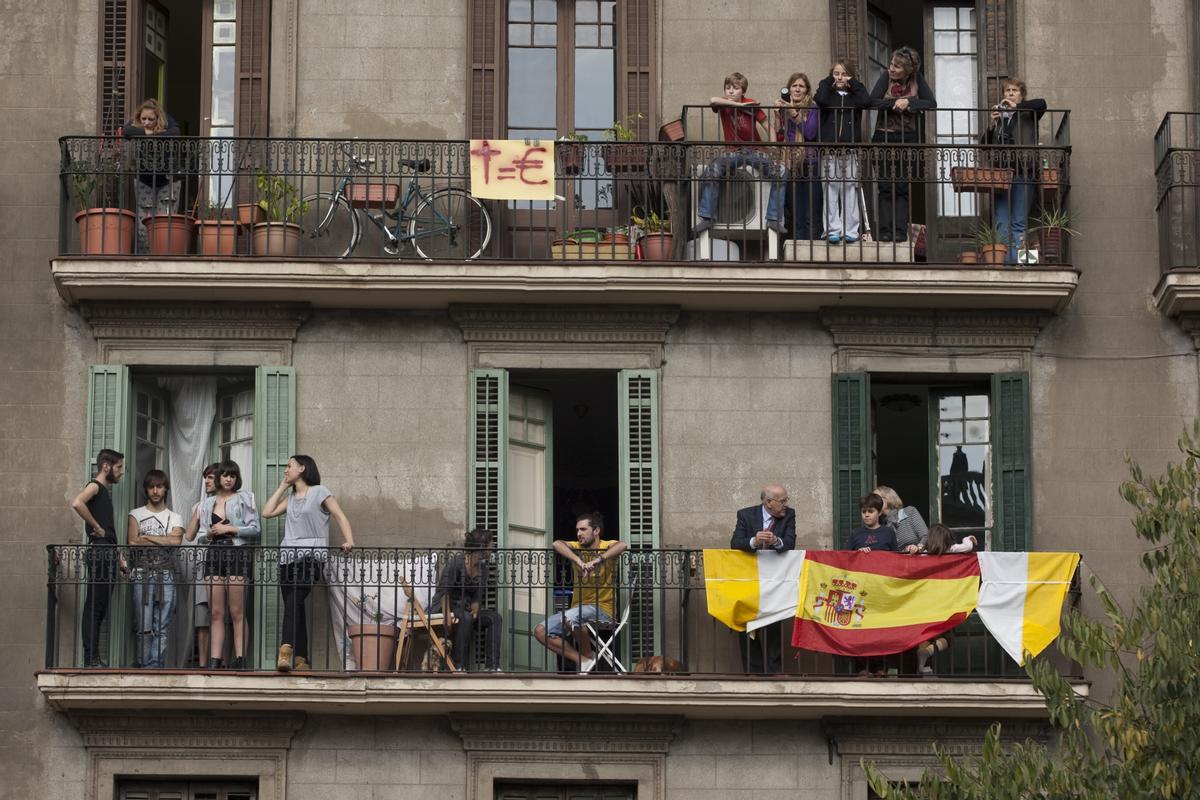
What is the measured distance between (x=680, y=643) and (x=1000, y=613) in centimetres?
286

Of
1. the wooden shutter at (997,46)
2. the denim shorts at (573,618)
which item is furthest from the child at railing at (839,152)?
the denim shorts at (573,618)

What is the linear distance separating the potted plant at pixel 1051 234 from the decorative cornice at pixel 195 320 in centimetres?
680

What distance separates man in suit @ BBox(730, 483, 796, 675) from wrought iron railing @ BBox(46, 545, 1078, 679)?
9 cm

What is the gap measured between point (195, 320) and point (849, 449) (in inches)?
241

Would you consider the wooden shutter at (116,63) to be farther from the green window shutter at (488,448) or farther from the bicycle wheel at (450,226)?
the green window shutter at (488,448)

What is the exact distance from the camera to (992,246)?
27516 millimetres

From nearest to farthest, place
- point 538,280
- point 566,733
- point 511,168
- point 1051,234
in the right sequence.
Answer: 1. point 566,733
2. point 538,280
3. point 511,168
4. point 1051,234

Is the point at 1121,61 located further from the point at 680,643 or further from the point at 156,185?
the point at 156,185

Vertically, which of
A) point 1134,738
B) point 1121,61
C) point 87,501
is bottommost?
point 1134,738

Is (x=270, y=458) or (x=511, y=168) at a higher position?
(x=511, y=168)

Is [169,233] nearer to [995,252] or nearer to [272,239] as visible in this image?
[272,239]

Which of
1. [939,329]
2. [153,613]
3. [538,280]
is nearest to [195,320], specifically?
[153,613]

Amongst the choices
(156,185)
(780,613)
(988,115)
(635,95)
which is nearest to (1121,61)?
(988,115)

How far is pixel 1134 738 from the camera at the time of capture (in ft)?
74.9
